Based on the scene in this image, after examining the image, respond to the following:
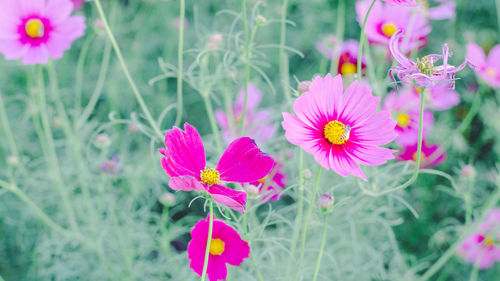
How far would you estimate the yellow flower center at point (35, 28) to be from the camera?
1.01 m

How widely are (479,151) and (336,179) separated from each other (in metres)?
0.73

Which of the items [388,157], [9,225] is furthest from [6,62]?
[388,157]

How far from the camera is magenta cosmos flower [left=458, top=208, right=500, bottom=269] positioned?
1.18m

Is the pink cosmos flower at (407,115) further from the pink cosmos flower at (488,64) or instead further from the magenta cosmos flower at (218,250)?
the magenta cosmos flower at (218,250)

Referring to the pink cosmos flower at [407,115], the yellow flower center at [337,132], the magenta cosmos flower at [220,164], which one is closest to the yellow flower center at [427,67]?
the yellow flower center at [337,132]

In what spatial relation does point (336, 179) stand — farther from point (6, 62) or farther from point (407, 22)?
point (6, 62)

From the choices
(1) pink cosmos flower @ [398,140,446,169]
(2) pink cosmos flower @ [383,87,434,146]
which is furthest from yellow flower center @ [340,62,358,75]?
(1) pink cosmos flower @ [398,140,446,169]

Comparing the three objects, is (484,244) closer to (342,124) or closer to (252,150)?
(342,124)

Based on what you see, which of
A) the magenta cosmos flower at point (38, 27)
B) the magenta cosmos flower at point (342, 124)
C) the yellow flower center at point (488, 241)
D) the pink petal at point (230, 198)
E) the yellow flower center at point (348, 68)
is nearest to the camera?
the pink petal at point (230, 198)

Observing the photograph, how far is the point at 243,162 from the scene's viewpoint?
72 centimetres

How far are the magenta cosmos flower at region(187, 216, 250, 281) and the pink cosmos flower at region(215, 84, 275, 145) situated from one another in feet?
0.93

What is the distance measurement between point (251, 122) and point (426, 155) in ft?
1.64

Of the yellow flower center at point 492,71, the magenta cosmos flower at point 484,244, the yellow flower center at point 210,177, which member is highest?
the yellow flower center at point 492,71

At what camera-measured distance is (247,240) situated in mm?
730
